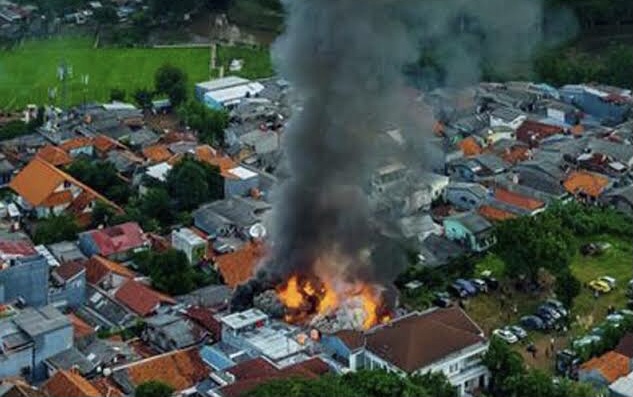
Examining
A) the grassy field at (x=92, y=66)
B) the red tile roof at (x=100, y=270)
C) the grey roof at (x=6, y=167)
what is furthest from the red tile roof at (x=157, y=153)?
the grassy field at (x=92, y=66)

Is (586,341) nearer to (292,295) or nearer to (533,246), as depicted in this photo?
(533,246)

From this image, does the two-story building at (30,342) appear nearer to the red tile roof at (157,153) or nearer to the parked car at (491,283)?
the parked car at (491,283)

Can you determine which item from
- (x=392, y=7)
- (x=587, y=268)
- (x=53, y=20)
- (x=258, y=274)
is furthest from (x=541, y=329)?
(x=53, y=20)

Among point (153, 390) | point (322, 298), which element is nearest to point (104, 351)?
point (153, 390)

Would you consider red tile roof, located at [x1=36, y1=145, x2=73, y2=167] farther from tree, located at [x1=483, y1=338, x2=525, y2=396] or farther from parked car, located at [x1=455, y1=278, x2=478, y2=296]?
tree, located at [x1=483, y1=338, x2=525, y2=396]

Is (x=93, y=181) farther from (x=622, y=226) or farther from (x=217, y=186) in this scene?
(x=622, y=226)

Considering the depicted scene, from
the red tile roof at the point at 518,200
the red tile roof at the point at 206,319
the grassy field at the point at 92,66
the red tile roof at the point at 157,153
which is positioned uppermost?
the red tile roof at the point at 518,200
